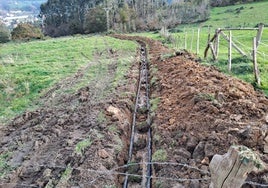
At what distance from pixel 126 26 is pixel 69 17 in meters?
27.0

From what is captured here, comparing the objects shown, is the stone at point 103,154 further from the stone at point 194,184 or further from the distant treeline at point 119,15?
the distant treeline at point 119,15

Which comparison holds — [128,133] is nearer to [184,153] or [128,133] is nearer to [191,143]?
[191,143]

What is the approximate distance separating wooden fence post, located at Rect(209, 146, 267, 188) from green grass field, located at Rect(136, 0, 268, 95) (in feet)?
23.5

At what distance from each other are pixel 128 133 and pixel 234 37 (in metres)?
14.9

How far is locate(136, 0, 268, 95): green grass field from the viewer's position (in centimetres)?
1285

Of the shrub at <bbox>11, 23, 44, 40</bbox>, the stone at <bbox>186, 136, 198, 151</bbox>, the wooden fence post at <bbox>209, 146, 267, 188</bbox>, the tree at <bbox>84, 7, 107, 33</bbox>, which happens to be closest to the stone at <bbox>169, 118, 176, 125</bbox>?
the stone at <bbox>186, 136, 198, 151</bbox>

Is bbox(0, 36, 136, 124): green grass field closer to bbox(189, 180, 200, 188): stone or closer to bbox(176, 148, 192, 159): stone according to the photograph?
bbox(176, 148, 192, 159): stone

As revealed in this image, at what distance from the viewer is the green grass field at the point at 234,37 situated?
1285 centimetres

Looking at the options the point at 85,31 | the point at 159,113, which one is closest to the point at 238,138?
the point at 159,113

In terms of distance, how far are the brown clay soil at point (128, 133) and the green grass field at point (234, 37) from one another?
5.97ft

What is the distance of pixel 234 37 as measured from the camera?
21172mm

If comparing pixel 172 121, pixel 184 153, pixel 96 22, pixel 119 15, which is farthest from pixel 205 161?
pixel 119 15

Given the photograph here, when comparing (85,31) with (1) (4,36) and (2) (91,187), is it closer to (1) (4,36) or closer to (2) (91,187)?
(1) (4,36)

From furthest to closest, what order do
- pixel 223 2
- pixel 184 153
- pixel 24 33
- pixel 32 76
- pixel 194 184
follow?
pixel 223 2, pixel 24 33, pixel 32 76, pixel 184 153, pixel 194 184
